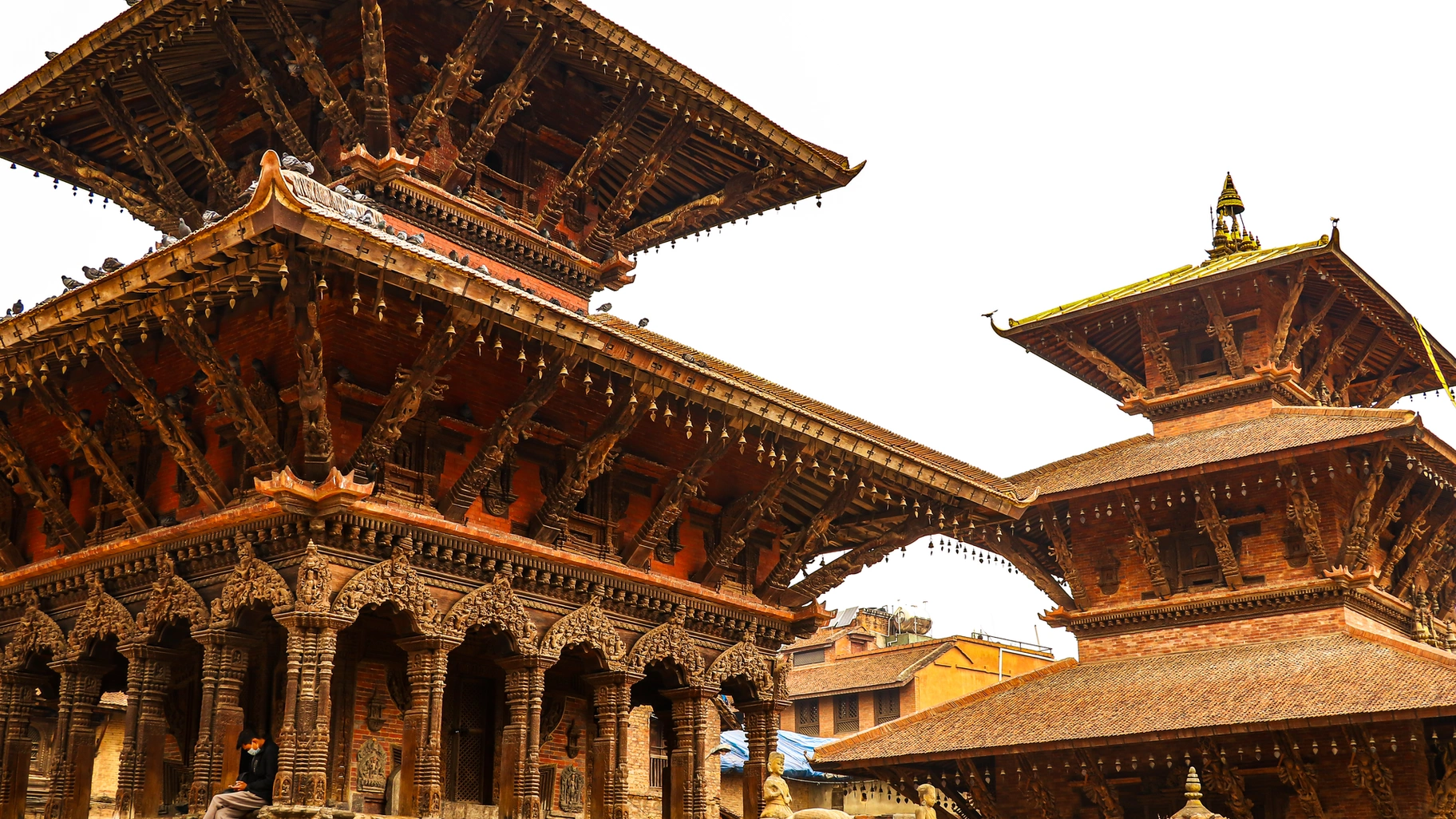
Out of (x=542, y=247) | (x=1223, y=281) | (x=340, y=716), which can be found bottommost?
(x=340, y=716)

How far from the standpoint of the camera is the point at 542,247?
16906 mm

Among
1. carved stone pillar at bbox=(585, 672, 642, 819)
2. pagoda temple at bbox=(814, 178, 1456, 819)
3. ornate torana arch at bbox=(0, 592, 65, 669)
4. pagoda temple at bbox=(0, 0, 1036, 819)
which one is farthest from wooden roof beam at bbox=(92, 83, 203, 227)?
pagoda temple at bbox=(814, 178, 1456, 819)

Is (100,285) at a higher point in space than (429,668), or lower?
higher

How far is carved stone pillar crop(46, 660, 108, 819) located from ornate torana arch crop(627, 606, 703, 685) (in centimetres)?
531

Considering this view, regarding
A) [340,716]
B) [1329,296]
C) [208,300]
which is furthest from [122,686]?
[1329,296]

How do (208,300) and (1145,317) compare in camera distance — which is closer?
(208,300)

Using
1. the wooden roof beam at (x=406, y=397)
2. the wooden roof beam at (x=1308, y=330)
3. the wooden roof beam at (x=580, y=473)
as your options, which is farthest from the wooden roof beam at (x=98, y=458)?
the wooden roof beam at (x=1308, y=330)

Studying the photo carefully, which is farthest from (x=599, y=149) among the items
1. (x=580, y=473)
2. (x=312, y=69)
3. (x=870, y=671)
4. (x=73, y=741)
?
(x=870, y=671)

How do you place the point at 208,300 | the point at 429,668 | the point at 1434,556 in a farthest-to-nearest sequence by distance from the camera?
1. the point at 1434,556
2. the point at 429,668
3. the point at 208,300

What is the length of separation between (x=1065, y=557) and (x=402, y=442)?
50.2 feet

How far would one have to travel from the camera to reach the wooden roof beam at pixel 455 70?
15312 millimetres

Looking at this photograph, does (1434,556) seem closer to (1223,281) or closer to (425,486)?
(1223,281)

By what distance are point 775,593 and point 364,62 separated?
7638mm

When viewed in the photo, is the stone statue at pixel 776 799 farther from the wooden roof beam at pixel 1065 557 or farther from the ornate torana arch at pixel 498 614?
the wooden roof beam at pixel 1065 557
